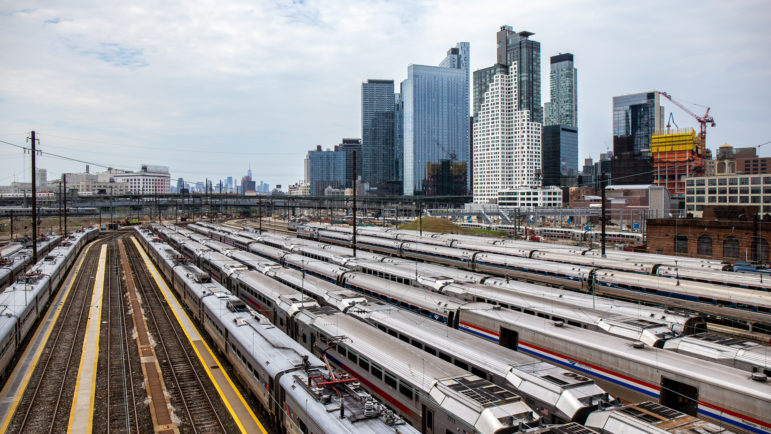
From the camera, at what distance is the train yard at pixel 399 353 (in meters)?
12.0

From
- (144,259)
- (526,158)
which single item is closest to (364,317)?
(144,259)

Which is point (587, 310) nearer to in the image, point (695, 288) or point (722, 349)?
point (722, 349)

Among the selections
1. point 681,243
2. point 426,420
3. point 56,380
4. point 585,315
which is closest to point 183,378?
point 56,380

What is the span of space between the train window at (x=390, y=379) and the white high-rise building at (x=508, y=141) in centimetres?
17818

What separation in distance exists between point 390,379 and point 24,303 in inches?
981

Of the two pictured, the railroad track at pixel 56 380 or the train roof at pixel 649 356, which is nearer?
the train roof at pixel 649 356

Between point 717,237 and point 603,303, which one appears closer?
point 603,303

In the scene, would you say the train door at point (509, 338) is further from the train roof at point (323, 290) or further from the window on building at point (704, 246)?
the window on building at point (704, 246)

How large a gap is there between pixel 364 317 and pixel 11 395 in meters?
15.6

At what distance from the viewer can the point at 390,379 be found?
14.5 m

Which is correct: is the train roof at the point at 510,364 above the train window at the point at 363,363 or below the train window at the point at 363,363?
above

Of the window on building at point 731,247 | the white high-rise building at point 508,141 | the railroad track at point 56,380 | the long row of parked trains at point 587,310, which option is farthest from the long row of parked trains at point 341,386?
the white high-rise building at point 508,141

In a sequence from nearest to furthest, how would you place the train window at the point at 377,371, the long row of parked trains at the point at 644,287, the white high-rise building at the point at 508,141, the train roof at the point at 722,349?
the train roof at the point at 722,349, the train window at the point at 377,371, the long row of parked trains at the point at 644,287, the white high-rise building at the point at 508,141

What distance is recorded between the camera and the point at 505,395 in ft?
38.2
